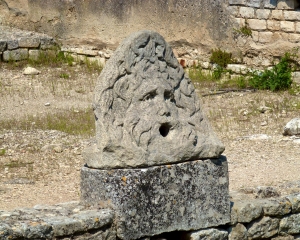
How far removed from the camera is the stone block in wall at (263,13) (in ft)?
35.8

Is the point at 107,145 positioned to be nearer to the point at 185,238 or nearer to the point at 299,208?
the point at 185,238

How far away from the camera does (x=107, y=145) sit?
4148 millimetres

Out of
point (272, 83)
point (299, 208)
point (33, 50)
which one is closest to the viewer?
point (299, 208)

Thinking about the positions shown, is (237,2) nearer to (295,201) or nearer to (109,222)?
(295,201)

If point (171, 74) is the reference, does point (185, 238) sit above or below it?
below

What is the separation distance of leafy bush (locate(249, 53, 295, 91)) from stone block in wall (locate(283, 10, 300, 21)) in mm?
544

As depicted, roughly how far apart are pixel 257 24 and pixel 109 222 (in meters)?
7.48

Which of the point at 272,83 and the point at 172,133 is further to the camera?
the point at 272,83

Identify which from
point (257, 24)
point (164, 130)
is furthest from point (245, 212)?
point (257, 24)

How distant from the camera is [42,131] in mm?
8461

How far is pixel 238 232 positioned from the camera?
4727 mm

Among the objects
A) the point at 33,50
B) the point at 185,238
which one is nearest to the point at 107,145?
the point at 185,238

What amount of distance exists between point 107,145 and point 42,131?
14.6 feet

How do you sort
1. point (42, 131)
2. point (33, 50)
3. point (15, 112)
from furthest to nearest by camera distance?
point (33, 50), point (15, 112), point (42, 131)
